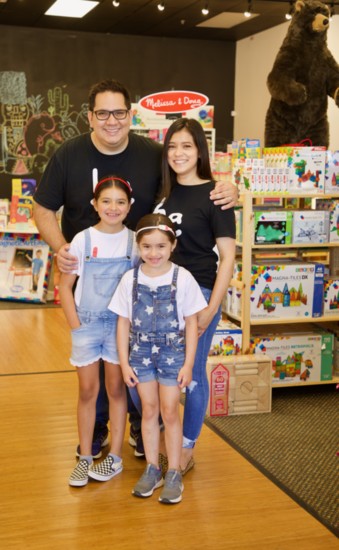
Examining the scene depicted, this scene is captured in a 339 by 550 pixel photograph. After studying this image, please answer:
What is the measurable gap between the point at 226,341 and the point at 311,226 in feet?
2.97

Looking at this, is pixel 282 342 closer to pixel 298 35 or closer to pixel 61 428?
pixel 61 428

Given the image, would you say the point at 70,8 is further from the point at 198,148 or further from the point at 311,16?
the point at 198,148

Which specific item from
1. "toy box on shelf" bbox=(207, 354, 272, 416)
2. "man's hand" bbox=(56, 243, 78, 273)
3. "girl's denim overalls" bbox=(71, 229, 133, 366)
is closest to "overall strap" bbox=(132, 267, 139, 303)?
"girl's denim overalls" bbox=(71, 229, 133, 366)

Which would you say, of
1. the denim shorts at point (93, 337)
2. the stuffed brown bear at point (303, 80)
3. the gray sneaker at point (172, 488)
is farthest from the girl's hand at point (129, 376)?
the stuffed brown bear at point (303, 80)

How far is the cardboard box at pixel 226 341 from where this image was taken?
4395 millimetres

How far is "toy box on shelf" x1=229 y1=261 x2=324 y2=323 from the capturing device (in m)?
4.43

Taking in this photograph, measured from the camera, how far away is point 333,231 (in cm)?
461

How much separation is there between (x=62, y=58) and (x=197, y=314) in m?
7.68

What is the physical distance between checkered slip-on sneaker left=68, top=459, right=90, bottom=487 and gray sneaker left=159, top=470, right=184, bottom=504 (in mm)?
361

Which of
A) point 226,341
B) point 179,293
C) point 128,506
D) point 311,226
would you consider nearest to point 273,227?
point 311,226

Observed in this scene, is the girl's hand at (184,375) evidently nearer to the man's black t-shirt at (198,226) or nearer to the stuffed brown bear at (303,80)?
the man's black t-shirt at (198,226)

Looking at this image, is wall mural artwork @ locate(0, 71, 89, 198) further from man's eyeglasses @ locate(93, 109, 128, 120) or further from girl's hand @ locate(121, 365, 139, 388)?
girl's hand @ locate(121, 365, 139, 388)

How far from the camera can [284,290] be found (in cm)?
449

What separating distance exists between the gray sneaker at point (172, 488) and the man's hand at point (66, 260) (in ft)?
3.06
